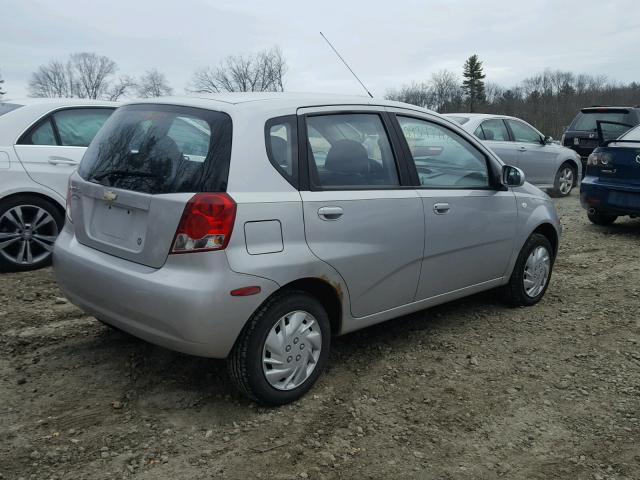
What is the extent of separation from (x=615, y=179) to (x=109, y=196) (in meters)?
6.73

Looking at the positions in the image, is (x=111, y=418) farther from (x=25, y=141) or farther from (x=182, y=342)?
(x=25, y=141)

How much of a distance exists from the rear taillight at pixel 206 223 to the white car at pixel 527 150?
8.38 metres

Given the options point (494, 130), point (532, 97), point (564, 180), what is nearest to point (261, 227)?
point (494, 130)

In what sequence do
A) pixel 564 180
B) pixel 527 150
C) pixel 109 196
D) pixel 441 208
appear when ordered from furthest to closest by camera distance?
pixel 564 180 < pixel 527 150 < pixel 441 208 < pixel 109 196

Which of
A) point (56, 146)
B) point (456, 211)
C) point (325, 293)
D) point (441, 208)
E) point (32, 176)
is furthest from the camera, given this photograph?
point (56, 146)

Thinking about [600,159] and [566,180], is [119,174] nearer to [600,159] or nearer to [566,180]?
[600,159]

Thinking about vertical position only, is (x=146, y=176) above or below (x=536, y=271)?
above

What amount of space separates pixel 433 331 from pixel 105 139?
8.57ft

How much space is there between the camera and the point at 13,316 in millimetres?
4426

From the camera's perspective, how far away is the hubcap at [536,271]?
4.87m

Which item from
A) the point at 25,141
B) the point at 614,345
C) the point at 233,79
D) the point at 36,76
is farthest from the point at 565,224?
the point at 36,76

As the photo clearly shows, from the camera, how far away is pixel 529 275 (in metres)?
4.89

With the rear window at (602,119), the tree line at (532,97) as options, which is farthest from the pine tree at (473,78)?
the rear window at (602,119)

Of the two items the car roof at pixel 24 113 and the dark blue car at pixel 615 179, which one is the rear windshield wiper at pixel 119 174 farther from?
the dark blue car at pixel 615 179
